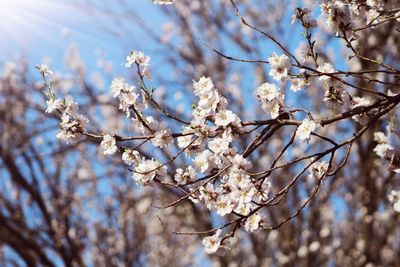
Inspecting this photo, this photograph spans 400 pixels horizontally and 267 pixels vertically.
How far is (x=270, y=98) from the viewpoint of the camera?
2.31m

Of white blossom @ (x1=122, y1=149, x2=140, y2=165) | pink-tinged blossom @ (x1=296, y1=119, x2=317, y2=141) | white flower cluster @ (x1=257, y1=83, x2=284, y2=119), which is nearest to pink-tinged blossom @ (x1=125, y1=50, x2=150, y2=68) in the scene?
white blossom @ (x1=122, y1=149, x2=140, y2=165)

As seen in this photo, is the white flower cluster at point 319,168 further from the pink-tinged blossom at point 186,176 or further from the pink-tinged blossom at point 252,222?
the pink-tinged blossom at point 186,176

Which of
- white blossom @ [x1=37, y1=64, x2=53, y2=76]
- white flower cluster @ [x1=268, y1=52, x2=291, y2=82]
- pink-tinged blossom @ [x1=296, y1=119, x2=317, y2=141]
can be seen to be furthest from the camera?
white blossom @ [x1=37, y1=64, x2=53, y2=76]

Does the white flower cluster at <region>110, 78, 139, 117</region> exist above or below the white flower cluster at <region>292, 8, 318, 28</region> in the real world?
below

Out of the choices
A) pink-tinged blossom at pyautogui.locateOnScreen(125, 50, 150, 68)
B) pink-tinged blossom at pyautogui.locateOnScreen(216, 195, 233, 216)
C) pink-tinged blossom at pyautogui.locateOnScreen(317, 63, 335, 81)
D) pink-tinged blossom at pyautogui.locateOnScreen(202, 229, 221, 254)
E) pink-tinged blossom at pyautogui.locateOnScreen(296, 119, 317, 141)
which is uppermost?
pink-tinged blossom at pyautogui.locateOnScreen(125, 50, 150, 68)

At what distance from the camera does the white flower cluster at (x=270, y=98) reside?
7.61ft

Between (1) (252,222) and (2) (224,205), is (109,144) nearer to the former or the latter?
(2) (224,205)

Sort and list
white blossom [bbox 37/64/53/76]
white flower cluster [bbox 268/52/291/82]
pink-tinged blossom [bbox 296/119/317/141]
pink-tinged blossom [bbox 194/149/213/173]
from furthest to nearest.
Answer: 1. white blossom [bbox 37/64/53/76]
2. pink-tinged blossom [bbox 194/149/213/173]
3. white flower cluster [bbox 268/52/291/82]
4. pink-tinged blossom [bbox 296/119/317/141]

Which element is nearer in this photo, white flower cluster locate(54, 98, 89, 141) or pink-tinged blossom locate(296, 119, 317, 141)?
pink-tinged blossom locate(296, 119, 317, 141)

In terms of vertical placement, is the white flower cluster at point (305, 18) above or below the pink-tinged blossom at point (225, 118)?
above

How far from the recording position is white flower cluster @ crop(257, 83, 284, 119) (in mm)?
2318

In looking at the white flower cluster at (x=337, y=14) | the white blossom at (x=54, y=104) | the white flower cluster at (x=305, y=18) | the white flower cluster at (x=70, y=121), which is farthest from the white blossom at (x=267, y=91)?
the white blossom at (x=54, y=104)

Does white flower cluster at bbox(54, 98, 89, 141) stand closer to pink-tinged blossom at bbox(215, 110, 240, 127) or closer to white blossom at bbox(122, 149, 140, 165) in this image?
white blossom at bbox(122, 149, 140, 165)

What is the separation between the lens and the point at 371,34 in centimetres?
684
